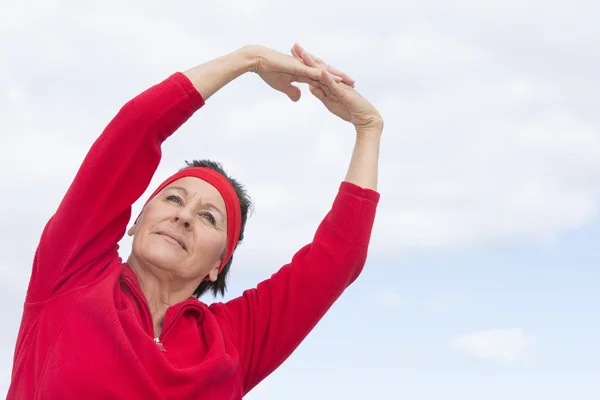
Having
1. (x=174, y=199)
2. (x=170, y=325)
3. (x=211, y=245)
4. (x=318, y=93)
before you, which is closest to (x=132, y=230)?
(x=174, y=199)

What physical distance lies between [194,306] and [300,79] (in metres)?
0.98

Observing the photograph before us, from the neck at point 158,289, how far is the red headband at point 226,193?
238 millimetres

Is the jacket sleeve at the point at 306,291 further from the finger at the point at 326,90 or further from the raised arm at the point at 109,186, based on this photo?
the raised arm at the point at 109,186

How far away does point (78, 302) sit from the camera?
2.46 meters

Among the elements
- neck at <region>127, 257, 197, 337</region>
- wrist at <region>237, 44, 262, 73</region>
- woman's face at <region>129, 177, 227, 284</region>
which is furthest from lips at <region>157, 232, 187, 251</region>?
wrist at <region>237, 44, 262, 73</region>

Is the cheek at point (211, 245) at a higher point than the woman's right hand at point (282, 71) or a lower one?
lower

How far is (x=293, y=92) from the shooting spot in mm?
3104

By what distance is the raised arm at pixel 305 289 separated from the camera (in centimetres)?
288

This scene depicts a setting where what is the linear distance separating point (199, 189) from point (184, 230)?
0.18 meters

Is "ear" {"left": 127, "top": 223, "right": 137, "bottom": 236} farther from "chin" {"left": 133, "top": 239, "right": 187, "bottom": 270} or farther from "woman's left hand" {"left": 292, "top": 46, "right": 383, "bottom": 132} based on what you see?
"woman's left hand" {"left": 292, "top": 46, "right": 383, "bottom": 132}

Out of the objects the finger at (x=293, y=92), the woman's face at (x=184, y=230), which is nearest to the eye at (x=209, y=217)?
the woman's face at (x=184, y=230)

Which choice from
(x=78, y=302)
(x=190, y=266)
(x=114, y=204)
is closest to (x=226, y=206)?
(x=190, y=266)

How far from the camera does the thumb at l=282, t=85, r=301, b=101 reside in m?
3.09

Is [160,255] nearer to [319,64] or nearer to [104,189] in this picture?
[104,189]
